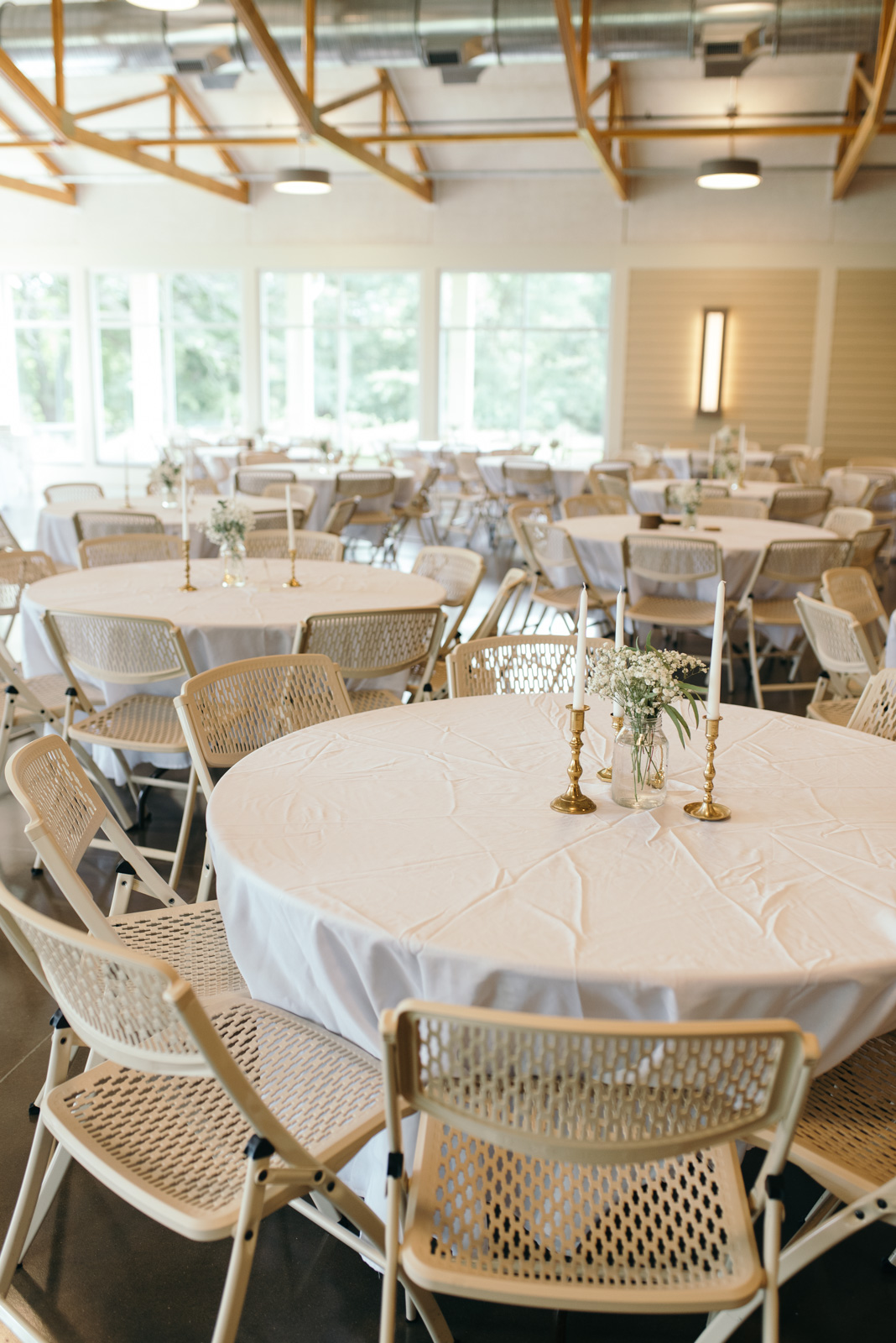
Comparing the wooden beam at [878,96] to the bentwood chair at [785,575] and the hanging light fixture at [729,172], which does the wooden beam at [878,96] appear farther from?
the bentwood chair at [785,575]

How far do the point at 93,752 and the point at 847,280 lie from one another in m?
11.8

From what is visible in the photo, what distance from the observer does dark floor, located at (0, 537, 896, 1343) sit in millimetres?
1844

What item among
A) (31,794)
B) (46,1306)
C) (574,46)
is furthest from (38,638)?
(574,46)

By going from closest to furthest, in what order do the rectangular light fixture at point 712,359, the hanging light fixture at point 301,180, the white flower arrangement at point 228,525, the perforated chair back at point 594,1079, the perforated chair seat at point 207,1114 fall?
the perforated chair back at point 594,1079 < the perforated chair seat at point 207,1114 < the white flower arrangement at point 228,525 < the hanging light fixture at point 301,180 < the rectangular light fixture at point 712,359

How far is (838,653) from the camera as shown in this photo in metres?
3.72

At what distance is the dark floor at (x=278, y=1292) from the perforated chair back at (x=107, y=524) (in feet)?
13.3

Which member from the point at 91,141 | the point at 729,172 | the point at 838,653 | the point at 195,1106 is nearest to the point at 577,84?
the point at 729,172

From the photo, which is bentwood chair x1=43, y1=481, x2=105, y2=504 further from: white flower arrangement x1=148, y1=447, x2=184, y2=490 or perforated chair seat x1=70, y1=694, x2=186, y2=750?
perforated chair seat x1=70, y1=694, x2=186, y2=750

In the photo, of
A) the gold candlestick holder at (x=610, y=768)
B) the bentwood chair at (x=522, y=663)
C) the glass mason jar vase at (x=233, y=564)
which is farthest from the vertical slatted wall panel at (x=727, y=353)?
the gold candlestick holder at (x=610, y=768)

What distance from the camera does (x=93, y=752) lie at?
3963 mm

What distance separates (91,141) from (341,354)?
5.11m

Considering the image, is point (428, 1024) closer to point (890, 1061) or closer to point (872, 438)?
point (890, 1061)

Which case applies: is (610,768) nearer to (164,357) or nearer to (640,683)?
(640,683)

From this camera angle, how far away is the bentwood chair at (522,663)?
3.12 meters
